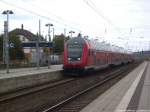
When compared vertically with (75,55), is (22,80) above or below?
below

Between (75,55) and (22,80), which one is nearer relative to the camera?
(22,80)

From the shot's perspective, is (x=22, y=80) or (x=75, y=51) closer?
(x=22, y=80)

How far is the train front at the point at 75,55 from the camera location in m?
33.6

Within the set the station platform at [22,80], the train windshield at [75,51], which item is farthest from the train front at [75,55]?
the station platform at [22,80]

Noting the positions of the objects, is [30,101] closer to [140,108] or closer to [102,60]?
[140,108]

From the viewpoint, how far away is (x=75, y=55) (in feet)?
112

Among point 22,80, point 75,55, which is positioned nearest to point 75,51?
point 75,55

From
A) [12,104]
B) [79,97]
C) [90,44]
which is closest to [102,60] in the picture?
[90,44]

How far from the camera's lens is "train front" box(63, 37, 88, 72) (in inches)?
1324

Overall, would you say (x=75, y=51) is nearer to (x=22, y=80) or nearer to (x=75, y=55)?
(x=75, y=55)

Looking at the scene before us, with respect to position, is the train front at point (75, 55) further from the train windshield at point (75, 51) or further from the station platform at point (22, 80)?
the station platform at point (22, 80)

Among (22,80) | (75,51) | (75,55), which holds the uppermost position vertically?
(75,51)

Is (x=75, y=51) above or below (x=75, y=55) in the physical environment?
above

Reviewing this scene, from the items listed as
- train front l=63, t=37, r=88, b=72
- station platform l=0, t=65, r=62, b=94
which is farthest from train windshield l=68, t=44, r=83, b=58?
station platform l=0, t=65, r=62, b=94
